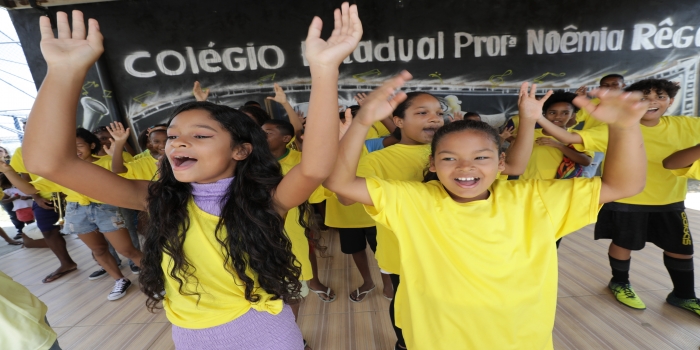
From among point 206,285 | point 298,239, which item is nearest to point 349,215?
point 298,239

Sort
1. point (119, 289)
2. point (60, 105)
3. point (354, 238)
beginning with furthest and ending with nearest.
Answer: point (119, 289) < point (354, 238) < point (60, 105)

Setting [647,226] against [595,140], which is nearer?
[595,140]

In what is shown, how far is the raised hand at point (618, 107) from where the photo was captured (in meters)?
0.82

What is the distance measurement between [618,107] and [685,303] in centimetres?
196

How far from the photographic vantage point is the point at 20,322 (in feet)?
2.79

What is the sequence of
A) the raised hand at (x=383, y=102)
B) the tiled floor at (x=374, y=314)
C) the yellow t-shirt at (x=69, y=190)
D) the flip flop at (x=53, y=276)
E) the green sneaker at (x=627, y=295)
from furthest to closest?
the flip flop at (x=53, y=276) < the yellow t-shirt at (x=69, y=190) < the green sneaker at (x=627, y=295) < the tiled floor at (x=374, y=314) < the raised hand at (x=383, y=102)

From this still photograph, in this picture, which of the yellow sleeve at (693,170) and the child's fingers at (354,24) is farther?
the yellow sleeve at (693,170)

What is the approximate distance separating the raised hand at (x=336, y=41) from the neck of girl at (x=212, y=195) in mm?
485

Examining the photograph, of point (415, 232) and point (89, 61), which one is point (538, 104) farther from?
point (89, 61)

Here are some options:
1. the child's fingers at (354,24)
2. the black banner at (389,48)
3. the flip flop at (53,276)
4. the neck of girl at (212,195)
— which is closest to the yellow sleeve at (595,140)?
the child's fingers at (354,24)

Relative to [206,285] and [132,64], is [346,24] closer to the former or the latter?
[206,285]

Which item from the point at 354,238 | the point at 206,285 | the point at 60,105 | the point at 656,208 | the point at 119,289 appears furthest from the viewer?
the point at 119,289

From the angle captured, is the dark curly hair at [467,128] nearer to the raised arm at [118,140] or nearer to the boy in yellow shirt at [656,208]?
the boy in yellow shirt at [656,208]

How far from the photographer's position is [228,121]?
102 cm
